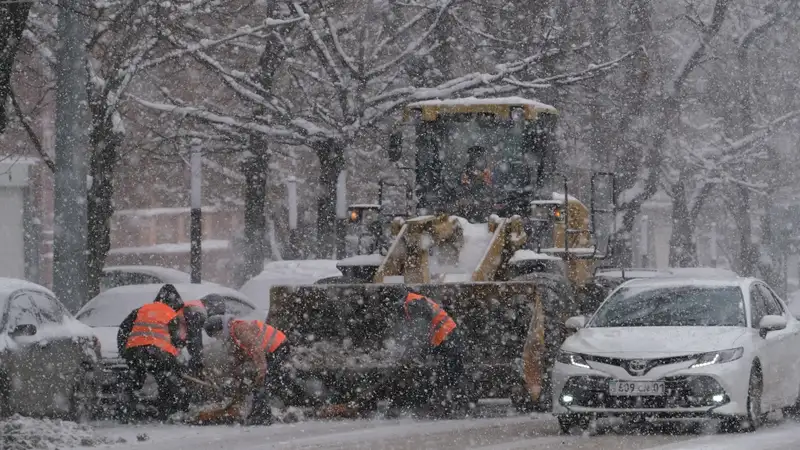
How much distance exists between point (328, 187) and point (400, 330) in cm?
1122

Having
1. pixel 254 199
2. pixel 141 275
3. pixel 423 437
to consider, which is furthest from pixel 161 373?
pixel 254 199

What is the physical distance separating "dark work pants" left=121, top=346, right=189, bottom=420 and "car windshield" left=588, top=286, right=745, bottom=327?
12.9 feet

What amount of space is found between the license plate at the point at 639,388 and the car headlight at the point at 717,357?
1.00ft

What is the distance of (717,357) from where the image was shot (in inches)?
512

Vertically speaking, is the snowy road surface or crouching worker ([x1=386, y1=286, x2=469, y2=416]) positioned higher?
crouching worker ([x1=386, y1=286, x2=469, y2=416])

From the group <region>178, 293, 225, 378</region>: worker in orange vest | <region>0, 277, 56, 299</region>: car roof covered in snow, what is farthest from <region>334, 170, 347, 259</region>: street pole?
<region>0, 277, 56, 299</region>: car roof covered in snow

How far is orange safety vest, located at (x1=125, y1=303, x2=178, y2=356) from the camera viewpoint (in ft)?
48.3

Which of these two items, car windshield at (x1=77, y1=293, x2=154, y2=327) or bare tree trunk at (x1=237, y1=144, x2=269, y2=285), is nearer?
car windshield at (x1=77, y1=293, x2=154, y2=327)

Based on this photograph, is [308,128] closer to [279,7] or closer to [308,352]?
[279,7]

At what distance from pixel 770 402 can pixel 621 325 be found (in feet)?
4.78

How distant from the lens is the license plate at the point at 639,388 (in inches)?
507

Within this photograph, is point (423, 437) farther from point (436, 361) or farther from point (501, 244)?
point (501, 244)

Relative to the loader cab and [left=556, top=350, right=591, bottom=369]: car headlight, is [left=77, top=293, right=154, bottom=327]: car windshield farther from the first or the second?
[left=556, top=350, right=591, bottom=369]: car headlight

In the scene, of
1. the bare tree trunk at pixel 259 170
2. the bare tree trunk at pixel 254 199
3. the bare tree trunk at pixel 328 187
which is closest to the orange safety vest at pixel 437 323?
the bare tree trunk at pixel 328 187
